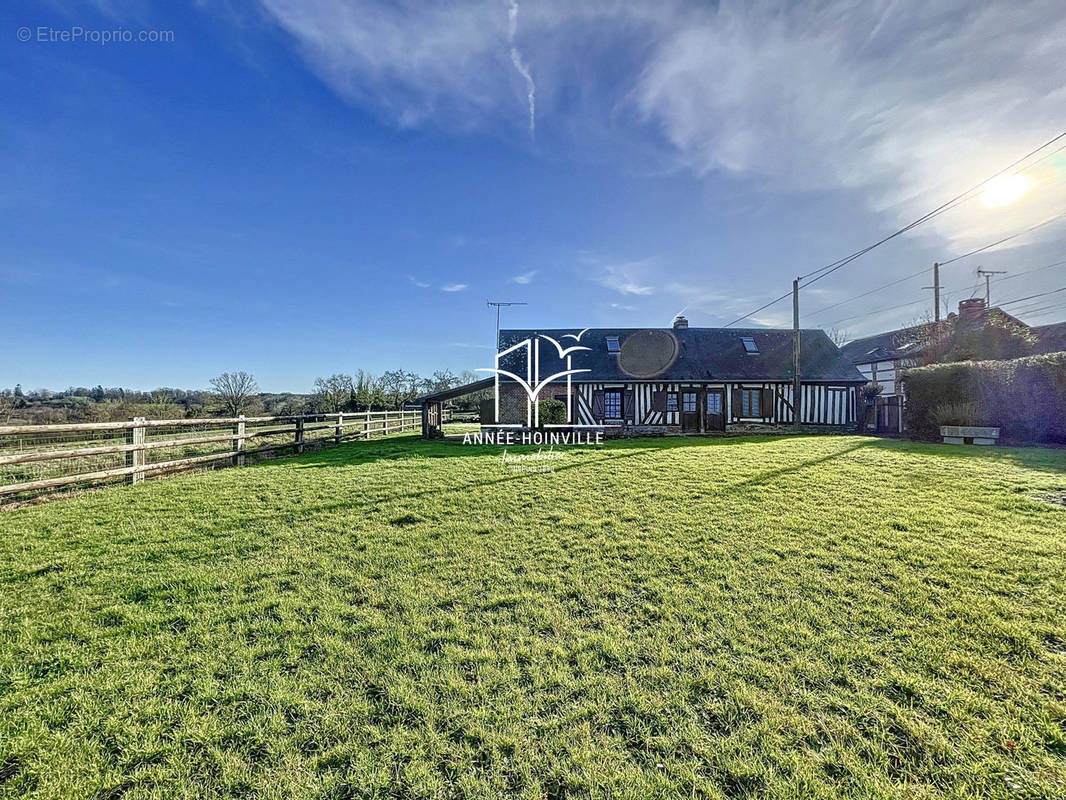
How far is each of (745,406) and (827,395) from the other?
3.41 meters

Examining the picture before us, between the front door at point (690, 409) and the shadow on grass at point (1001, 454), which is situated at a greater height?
the front door at point (690, 409)

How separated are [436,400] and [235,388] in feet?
95.2

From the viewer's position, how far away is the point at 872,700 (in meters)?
2.34

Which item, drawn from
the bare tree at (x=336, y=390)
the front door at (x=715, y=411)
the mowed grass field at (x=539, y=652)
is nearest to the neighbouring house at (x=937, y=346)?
the front door at (x=715, y=411)

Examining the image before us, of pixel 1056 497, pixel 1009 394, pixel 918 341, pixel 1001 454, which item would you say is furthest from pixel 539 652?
pixel 918 341

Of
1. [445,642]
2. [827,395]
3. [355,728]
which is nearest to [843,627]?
[445,642]

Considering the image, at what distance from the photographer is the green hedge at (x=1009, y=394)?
10547 mm

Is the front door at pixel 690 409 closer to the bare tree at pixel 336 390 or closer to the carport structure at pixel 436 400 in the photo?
the carport structure at pixel 436 400

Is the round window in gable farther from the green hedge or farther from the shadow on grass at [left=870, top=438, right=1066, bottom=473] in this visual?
the green hedge

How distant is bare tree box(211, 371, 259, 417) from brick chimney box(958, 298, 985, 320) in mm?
45768

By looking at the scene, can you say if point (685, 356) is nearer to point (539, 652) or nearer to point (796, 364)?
point (796, 364)

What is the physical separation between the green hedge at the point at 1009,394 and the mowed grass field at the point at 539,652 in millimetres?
8201

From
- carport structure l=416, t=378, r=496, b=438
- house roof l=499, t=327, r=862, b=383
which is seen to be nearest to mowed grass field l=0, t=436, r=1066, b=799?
carport structure l=416, t=378, r=496, b=438

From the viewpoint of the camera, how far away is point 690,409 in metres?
17.1
